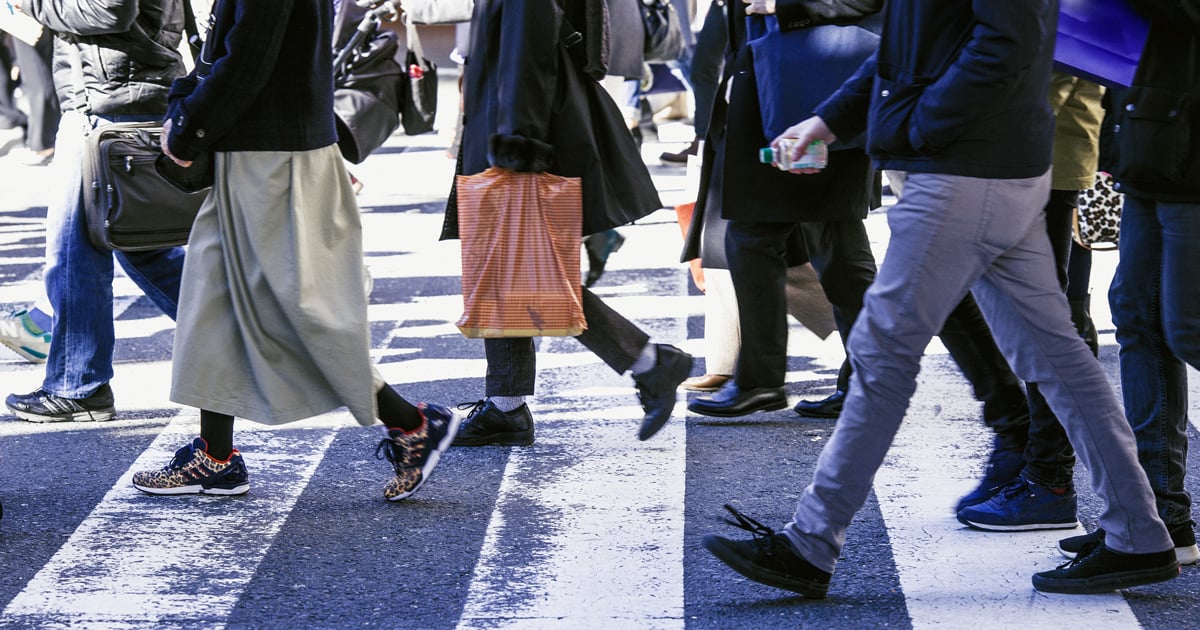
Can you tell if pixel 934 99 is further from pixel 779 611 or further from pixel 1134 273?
pixel 779 611

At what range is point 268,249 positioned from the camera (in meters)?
4.66

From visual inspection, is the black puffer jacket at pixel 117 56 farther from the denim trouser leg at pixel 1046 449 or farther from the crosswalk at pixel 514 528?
the denim trouser leg at pixel 1046 449

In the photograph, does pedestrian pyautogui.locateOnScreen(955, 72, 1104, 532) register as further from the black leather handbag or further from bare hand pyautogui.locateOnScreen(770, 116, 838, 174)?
the black leather handbag

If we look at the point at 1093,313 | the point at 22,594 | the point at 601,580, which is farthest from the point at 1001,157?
the point at 1093,313

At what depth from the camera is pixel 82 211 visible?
5805 mm

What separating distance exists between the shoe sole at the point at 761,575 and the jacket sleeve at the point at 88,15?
292 cm

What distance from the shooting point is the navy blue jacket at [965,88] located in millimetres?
3568

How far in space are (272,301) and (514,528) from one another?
0.92 metres

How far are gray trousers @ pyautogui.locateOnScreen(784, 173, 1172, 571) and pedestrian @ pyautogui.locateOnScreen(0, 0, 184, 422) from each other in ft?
9.68

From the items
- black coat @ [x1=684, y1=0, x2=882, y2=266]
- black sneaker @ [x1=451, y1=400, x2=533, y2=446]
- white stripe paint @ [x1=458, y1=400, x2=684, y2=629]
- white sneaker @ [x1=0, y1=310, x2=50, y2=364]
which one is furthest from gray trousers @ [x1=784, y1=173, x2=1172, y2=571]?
white sneaker @ [x1=0, y1=310, x2=50, y2=364]

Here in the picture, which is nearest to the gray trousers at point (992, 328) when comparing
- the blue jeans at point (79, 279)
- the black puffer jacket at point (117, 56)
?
the blue jeans at point (79, 279)

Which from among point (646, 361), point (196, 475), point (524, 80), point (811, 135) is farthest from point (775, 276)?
point (196, 475)

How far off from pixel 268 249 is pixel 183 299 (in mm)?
292

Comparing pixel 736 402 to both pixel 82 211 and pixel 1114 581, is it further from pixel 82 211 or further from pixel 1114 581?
pixel 82 211
